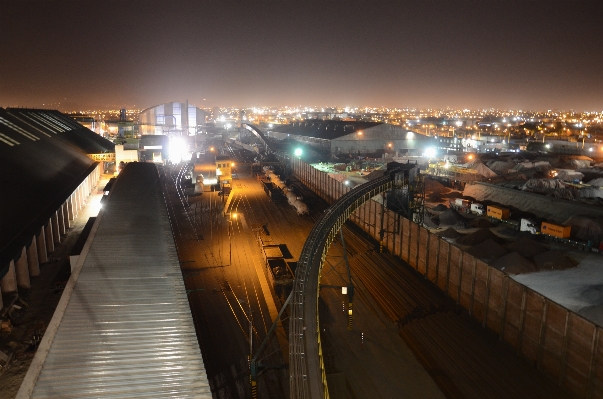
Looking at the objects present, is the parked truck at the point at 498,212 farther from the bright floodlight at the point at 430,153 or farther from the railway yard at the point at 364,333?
the bright floodlight at the point at 430,153

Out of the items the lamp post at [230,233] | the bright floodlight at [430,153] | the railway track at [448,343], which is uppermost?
the bright floodlight at [430,153]

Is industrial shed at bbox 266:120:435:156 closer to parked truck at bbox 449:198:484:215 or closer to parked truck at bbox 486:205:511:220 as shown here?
parked truck at bbox 449:198:484:215

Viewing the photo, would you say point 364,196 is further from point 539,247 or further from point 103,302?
point 103,302

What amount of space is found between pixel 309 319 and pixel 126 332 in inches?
186

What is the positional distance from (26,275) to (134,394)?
1276 cm

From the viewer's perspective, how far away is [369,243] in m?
26.4

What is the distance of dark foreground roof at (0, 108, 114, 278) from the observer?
1634cm

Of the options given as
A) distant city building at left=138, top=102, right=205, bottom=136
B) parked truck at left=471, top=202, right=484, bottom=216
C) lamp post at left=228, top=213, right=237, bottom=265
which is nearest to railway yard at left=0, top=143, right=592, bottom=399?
lamp post at left=228, top=213, right=237, bottom=265

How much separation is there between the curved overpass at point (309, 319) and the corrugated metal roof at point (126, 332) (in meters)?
2.11

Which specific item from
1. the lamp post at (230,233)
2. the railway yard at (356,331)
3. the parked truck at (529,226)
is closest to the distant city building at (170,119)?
the lamp post at (230,233)

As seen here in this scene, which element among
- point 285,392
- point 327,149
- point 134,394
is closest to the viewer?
point 134,394

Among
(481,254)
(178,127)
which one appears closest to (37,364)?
(481,254)

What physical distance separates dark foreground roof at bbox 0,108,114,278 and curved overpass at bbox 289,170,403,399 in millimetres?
9862

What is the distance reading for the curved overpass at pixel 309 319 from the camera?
8.95 m
